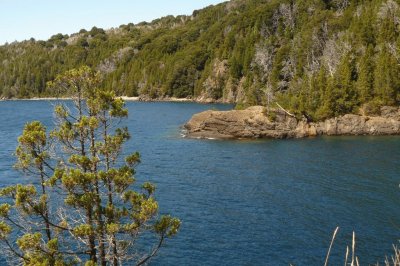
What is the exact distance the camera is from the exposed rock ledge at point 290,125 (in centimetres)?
9544

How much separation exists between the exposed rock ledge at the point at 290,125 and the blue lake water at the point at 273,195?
4.58 m

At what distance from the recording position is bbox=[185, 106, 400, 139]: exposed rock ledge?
95438mm

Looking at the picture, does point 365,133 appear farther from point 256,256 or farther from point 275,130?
point 256,256

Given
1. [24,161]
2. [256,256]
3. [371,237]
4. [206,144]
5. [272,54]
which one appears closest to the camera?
[24,161]

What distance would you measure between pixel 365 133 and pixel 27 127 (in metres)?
85.3

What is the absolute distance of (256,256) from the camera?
3819 centimetres

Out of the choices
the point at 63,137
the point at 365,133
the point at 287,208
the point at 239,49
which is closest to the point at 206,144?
the point at 365,133

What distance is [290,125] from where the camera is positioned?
9738cm

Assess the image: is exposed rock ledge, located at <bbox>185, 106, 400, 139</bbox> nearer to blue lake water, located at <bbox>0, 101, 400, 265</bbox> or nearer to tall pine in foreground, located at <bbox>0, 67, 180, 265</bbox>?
→ blue lake water, located at <bbox>0, 101, 400, 265</bbox>

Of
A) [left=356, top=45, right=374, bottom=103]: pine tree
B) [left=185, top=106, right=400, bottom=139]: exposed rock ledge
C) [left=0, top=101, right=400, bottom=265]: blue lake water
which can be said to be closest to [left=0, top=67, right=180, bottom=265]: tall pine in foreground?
[left=0, top=101, right=400, bottom=265]: blue lake water

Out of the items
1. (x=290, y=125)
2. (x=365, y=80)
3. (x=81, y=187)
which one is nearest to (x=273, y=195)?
(x=81, y=187)

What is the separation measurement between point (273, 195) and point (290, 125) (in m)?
44.2

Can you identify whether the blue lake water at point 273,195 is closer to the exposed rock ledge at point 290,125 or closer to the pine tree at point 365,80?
the exposed rock ledge at point 290,125

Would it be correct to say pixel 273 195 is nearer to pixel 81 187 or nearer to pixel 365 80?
pixel 81 187
